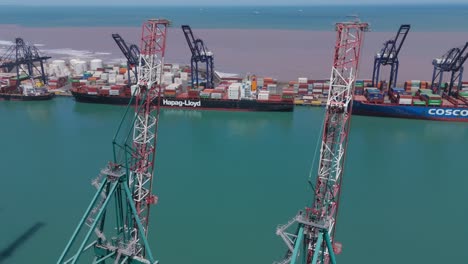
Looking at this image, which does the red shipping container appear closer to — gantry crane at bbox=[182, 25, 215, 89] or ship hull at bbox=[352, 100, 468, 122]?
gantry crane at bbox=[182, 25, 215, 89]

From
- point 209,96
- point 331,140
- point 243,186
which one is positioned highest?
point 331,140

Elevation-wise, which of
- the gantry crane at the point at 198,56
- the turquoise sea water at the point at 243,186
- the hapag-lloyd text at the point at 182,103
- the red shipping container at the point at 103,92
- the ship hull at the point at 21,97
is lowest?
the turquoise sea water at the point at 243,186

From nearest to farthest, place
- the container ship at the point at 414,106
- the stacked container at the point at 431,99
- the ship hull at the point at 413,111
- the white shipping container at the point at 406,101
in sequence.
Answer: the ship hull at the point at 413,111 → the container ship at the point at 414,106 → the stacked container at the point at 431,99 → the white shipping container at the point at 406,101

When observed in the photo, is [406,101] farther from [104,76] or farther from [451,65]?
[104,76]

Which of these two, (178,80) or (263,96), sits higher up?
(178,80)

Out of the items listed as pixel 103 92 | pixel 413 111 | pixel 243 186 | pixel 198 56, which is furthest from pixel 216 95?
pixel 243 186

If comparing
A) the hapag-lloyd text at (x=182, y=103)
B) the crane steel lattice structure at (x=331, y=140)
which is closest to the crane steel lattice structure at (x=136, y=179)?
the crane steel lattice structure at (x=331, y=140)

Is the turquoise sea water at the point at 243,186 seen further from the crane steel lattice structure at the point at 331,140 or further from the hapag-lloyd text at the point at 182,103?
the crane steel lattice structure at the point at 331,140
